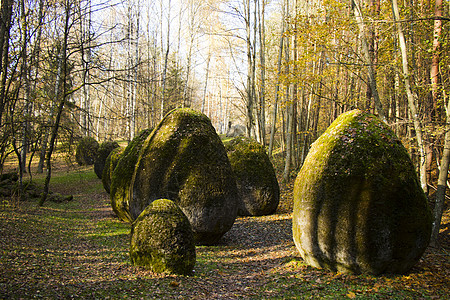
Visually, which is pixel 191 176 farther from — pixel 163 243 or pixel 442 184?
pixel 442 184

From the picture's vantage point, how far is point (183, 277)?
4.91 m

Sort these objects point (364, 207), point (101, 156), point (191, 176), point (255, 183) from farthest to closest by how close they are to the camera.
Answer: point (101, 156), point (255, 183), point (191, 176), point (364, 207)

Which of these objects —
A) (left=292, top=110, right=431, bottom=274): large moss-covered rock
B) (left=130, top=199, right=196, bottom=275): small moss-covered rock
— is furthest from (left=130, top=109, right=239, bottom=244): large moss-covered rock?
(left=292, top=110, right=431, bottom=274): large moss-covered rock

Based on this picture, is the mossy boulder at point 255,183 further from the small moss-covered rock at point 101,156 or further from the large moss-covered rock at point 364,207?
the small moss-covered rock at point 101,156

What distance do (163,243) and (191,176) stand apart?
7.52 ft

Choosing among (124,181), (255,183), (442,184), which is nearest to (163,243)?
(124,181)

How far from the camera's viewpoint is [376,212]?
4.82 metres

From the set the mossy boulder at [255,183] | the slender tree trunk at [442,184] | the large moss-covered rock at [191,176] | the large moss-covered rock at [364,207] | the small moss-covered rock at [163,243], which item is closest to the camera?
the large moss-covered rock at [364,207]

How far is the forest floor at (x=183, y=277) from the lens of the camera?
164 inches

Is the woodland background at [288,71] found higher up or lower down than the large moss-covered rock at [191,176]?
higher up

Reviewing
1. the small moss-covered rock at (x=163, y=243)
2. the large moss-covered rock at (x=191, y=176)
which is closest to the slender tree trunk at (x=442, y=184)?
the large moss-covered rock at (x=191, y=176)

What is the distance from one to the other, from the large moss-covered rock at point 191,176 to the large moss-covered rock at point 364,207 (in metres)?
2.19

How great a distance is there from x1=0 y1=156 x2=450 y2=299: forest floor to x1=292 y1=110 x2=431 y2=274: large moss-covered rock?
12.9 inches

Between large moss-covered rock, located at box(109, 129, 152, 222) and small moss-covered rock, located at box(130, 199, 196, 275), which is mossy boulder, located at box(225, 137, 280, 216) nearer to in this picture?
large moss-covered rock, located at box(109, 129, 152, 222)
